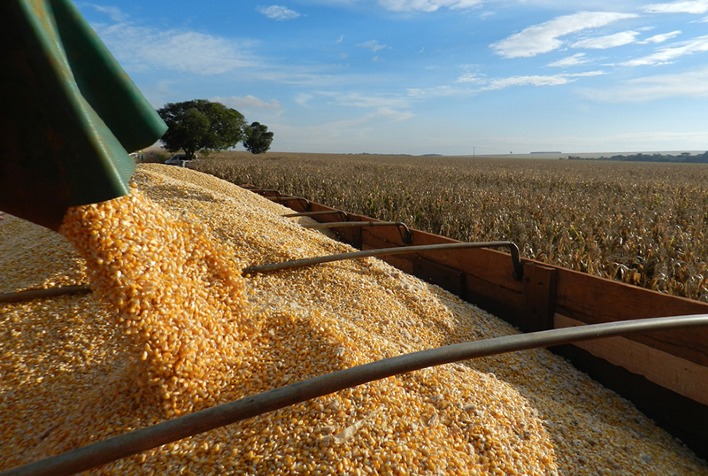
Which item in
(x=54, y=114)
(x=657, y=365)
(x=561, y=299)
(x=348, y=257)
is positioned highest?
(x=54, y=114)

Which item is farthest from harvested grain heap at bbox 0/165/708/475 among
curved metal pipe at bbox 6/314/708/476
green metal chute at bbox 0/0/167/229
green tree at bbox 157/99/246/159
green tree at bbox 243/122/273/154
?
green tree at bbox 243/122/273/154

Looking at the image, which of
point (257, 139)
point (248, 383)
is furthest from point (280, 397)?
point (257, 139)

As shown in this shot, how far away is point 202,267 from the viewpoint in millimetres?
1950

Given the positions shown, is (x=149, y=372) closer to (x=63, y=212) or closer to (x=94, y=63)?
(x=63, y=212)

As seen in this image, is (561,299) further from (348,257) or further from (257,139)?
(257,139)

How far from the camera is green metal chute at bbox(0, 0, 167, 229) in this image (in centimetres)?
97

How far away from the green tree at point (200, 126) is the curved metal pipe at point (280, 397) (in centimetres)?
3617

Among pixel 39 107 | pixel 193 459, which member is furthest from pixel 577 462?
pixel 39 107

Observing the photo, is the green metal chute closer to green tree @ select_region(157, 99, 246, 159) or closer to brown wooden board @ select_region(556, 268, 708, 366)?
brown wooden board @ select_region(556, 268, 708, 366)

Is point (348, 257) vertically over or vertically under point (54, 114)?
under

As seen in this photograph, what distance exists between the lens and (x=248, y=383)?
162cm

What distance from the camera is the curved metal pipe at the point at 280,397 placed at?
73cm

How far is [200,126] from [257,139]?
17976mm

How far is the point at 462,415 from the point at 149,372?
3.73ft
